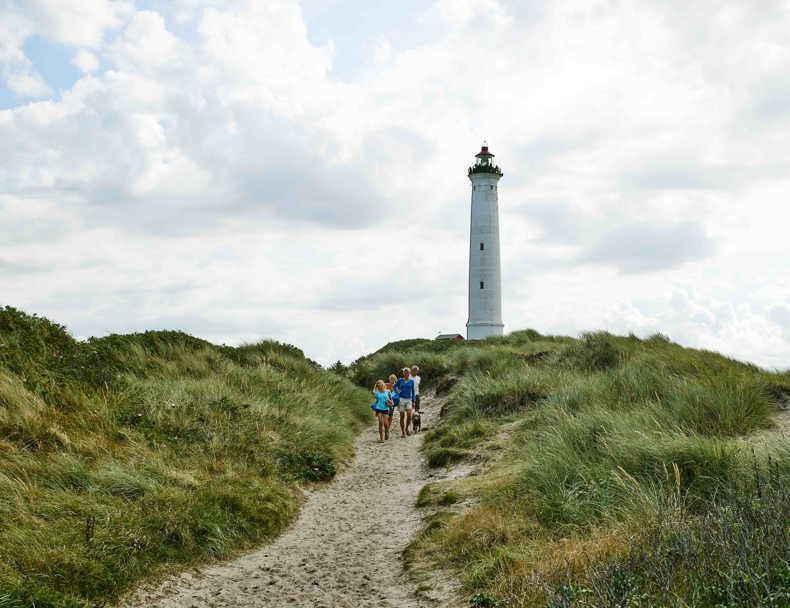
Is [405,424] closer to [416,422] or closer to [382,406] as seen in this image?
[416,422]

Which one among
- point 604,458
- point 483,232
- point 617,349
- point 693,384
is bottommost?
point 604,458

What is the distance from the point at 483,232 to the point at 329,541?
4090 centimetres

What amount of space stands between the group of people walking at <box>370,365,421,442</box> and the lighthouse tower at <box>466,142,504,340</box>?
29.0 m

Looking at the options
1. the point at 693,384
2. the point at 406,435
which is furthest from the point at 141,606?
the point at 406,435

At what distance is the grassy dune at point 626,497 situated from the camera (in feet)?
15.1

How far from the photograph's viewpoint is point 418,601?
267 inches

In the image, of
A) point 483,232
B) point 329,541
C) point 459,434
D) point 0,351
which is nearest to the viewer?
point 329,541

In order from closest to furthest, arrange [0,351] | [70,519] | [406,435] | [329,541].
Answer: [70,519] → [329,541] → [0,351] → [406,435]

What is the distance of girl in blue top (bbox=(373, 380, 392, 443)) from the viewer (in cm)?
1747

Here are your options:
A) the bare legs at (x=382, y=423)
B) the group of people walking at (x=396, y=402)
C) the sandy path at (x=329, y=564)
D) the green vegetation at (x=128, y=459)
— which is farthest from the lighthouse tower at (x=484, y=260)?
the sandy path at (x=329, y=564)

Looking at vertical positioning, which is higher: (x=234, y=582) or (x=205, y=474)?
(x=205, y=474)

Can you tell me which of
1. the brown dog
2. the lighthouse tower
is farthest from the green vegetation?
the lighthouse tower

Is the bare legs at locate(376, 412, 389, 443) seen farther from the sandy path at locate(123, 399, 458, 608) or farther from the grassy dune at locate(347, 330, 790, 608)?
the sandy path at locate(123, 399, 458, 608)

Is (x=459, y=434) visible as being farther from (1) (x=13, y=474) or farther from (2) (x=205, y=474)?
(1) (x=13, y=474)
